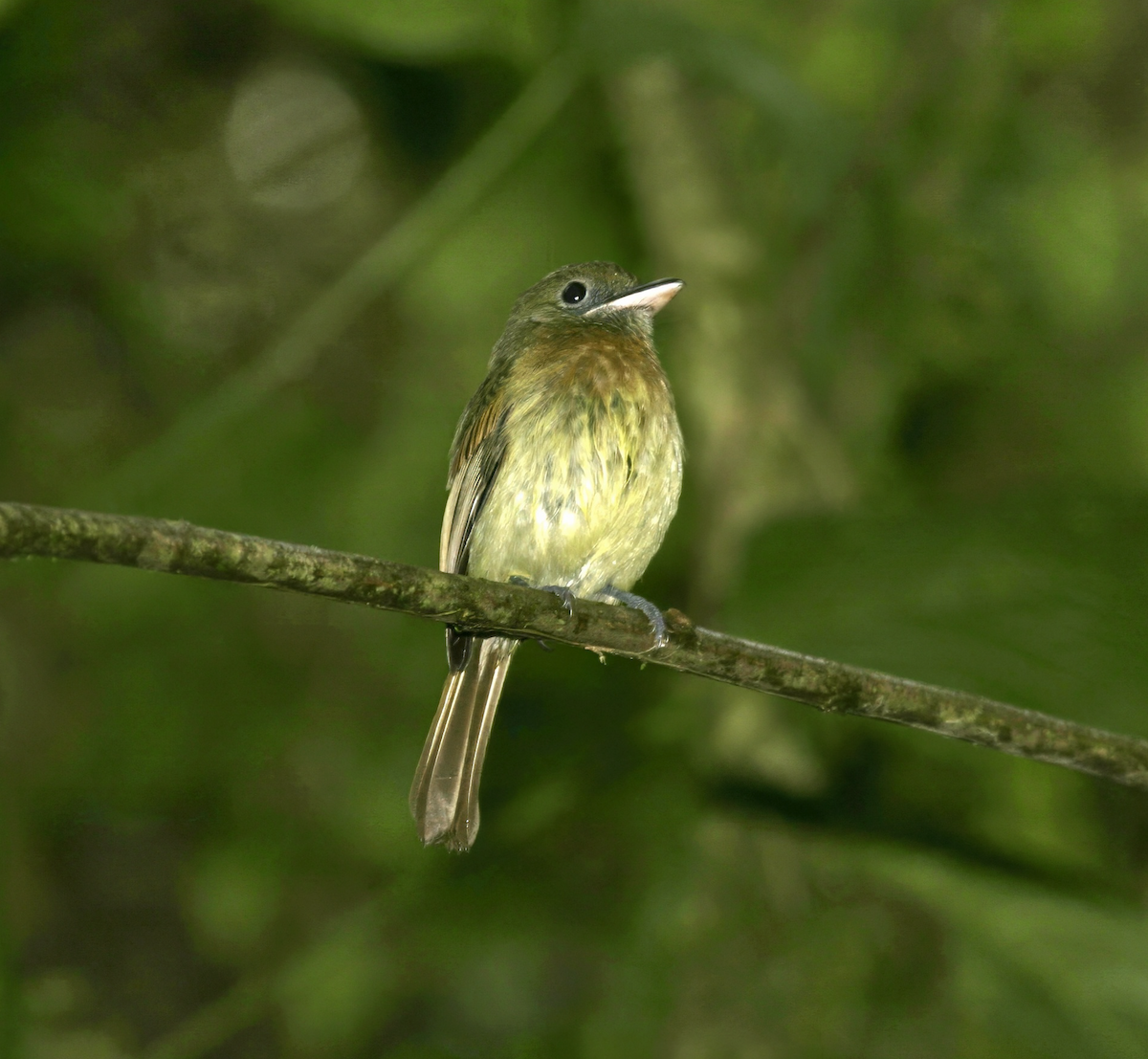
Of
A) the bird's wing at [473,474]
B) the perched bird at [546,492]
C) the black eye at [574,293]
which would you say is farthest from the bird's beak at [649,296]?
the bird's wing at [473,474]

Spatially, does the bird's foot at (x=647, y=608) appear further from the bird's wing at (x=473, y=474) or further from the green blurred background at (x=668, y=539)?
the bird's wing at (x=473, y=474)

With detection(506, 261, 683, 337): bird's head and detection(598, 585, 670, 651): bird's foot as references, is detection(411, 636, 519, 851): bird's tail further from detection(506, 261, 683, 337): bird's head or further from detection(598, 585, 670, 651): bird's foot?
detection(506, 261, 683, 337): bird's head

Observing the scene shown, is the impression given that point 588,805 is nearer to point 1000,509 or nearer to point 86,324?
point 1000,509

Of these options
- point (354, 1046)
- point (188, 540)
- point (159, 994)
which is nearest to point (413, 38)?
point (188, 540)

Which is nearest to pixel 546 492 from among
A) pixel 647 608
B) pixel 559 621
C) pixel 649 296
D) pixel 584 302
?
pixel 647 608

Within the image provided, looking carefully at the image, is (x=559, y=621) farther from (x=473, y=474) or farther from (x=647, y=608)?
(x=473, y=474)
